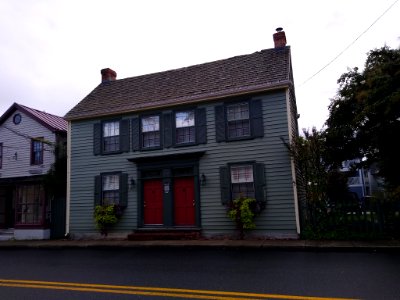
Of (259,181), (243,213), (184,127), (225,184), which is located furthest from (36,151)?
(259,181)

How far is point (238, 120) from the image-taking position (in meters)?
13.8

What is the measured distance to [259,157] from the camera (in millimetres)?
13117

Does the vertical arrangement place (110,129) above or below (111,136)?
above

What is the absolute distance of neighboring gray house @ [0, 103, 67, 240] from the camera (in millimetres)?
16969

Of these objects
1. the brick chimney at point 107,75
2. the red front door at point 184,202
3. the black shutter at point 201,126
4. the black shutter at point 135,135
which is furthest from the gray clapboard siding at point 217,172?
the brick chimney at point 107,75

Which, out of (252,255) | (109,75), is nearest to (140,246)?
(252,255)

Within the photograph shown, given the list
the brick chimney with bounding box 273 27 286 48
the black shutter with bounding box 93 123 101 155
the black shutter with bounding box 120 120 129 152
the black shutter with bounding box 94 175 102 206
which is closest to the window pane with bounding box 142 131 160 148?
the black shutter with bounding box 120 120 129 152

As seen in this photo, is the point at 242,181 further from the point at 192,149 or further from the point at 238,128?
the point at 192,149

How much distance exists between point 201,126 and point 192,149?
1.02 meters

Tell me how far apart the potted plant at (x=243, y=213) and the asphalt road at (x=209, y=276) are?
7.02ft

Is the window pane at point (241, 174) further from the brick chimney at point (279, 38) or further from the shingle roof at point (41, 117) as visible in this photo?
the shingle roof at point (41, 117)

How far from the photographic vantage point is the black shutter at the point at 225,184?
43.4 feet

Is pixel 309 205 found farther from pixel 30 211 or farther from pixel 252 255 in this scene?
pixel 30 211

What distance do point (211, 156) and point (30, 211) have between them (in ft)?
33.0
